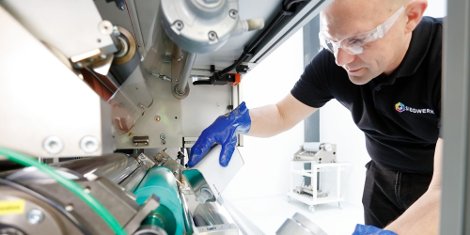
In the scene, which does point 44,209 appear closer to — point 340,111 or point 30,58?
point 30,58

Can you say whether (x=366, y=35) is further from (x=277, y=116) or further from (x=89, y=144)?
(x=89, y=144)

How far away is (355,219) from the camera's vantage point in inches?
125

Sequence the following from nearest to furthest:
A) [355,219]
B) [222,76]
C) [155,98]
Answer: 1. [155,98]
2. [222,76]
3. [355,219]

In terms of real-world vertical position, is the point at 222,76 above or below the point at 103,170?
above

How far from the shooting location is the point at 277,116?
1.49 meters

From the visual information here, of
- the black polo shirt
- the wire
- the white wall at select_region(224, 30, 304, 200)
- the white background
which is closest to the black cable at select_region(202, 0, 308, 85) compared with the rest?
the black polo shirt

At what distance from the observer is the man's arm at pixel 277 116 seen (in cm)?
145

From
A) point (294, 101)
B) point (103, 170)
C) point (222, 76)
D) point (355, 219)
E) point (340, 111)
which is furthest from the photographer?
point (340, 111)

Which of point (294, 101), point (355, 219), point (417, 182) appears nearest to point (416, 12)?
point (294, 101)

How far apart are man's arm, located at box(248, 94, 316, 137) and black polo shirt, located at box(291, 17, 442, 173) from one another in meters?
0.06

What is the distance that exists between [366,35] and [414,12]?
20 cm

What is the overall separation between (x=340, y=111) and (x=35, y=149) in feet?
13.5

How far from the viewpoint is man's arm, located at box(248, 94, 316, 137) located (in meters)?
1.45

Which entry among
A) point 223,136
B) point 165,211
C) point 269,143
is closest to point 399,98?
point 223,136
